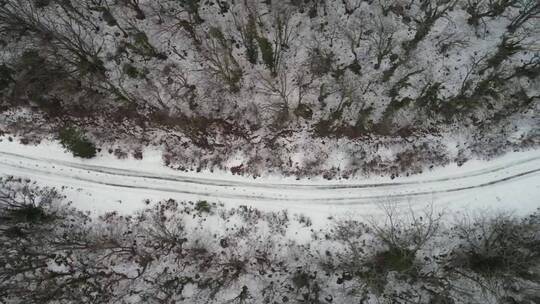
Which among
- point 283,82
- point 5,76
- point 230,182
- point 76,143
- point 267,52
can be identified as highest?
point 267,52

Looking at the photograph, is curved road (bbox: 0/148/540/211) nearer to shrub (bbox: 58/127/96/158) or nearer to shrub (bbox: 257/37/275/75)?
shrub (bbox: 58/127/96/158)

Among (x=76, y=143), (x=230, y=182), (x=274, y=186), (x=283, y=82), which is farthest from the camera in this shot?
(x=283, y=82)

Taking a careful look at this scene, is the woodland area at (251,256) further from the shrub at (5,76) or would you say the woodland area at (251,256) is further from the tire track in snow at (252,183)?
the shrub at (5,76)

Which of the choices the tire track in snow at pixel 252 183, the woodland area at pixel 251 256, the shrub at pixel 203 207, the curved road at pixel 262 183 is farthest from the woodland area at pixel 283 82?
the woodland area at pixel 251 256

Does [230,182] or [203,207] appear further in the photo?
[230,182]

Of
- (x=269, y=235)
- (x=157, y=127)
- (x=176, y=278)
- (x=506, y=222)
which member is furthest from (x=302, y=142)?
(x=506, y=222)

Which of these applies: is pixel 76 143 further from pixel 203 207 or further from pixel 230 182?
pixel 230 182

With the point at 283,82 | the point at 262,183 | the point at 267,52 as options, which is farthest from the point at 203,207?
the point at 267,52
